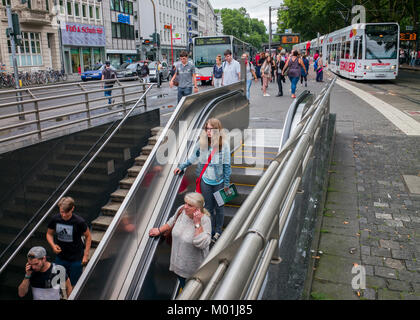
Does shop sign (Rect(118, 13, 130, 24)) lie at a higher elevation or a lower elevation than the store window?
higher

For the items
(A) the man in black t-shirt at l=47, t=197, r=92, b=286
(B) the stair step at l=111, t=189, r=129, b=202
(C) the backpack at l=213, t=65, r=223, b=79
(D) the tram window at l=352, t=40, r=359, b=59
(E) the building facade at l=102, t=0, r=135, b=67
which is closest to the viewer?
(A) the man in black t-shirt at l=47, t=197, r=92, b=286

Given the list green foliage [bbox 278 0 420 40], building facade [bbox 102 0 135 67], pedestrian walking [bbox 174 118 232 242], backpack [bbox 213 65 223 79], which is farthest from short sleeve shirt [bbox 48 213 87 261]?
building facade [bbox 102 0 135 67]

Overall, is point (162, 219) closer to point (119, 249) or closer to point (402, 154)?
point (119, 249)

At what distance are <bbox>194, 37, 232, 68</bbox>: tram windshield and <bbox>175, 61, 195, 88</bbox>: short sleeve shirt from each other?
14661mm

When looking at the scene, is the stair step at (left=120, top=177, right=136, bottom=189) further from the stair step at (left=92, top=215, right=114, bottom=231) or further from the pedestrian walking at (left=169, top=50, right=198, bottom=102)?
the pedestrian walking at (left=169, top=50, right=198, bottom=102)

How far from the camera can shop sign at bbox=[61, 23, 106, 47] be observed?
4169 cm

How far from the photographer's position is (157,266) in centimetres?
546

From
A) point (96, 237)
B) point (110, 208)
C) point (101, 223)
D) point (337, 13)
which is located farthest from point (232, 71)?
point (337, 13)

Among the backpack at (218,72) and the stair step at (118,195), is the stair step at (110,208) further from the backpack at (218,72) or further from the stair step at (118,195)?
the backpack at (218,72)

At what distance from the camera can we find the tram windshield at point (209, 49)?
80.6ft

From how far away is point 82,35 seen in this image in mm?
44656

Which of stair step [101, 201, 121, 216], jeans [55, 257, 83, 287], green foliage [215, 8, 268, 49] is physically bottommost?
stair step [101, 201, 121, 216]

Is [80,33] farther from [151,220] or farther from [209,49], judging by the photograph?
[151,220]

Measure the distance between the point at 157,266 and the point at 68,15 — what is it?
1695 inches
